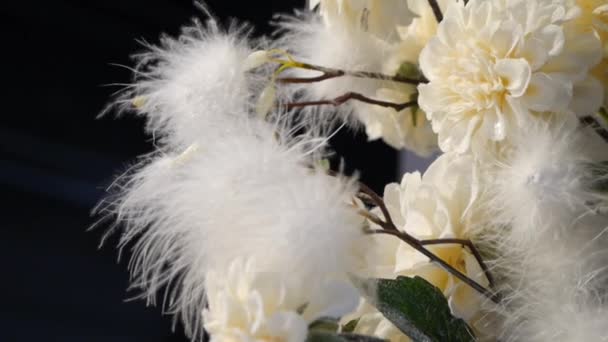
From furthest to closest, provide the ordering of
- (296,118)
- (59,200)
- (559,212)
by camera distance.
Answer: (59,200) → (296,118) → (559,212)

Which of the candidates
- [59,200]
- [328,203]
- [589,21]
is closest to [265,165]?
Answer: [328,203]

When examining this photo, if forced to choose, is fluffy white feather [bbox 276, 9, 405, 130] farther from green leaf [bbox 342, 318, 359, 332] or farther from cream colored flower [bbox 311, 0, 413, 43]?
green leaf [bbox 342, 318, 359, 332]

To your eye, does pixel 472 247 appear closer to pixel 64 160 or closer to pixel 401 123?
pixel 401 123

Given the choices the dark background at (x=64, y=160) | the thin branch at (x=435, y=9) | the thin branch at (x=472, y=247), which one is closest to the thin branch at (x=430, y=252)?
the thin branch at (x=472, y=247)

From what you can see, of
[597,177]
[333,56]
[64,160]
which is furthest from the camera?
[64,160]

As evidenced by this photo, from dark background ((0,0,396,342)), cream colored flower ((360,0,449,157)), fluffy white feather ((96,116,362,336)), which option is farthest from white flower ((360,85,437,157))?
dark background ((0,0,396,342))

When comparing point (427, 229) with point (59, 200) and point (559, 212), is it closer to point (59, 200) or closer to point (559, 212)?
point (559, 212)

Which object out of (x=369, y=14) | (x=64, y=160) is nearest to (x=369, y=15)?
(x=369, y=14)
